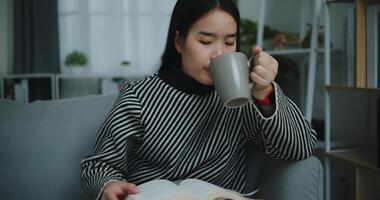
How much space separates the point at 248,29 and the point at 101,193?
182 cm

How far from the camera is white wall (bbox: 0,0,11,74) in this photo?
364cm

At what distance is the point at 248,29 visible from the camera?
252 centimetres

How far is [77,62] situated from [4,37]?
37.9 inches

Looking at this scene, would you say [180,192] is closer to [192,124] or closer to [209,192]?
[209,192]

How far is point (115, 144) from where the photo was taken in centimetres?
97

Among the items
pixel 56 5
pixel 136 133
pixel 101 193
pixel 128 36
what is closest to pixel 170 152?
pixel 136 133

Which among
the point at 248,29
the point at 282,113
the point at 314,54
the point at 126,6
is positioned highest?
the point at 126,6

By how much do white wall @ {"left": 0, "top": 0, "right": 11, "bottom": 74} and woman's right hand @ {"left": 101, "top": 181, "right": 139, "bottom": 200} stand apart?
10.2ft

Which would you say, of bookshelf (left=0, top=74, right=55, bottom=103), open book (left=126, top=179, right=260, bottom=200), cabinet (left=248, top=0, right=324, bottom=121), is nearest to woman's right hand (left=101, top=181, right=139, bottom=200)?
open book (left=126, top=179, right=260, bottom=200)

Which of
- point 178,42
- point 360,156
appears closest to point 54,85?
point 360,156

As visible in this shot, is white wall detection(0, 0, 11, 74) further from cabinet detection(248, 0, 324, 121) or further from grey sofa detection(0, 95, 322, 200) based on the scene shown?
grey sofa detection(0, 95, 322, 200)

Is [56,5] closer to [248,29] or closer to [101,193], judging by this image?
[248,29]

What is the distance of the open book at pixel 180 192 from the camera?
2.52ft

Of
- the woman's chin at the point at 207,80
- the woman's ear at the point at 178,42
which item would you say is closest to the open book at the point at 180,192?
the woman's chin at the point at 207,80
